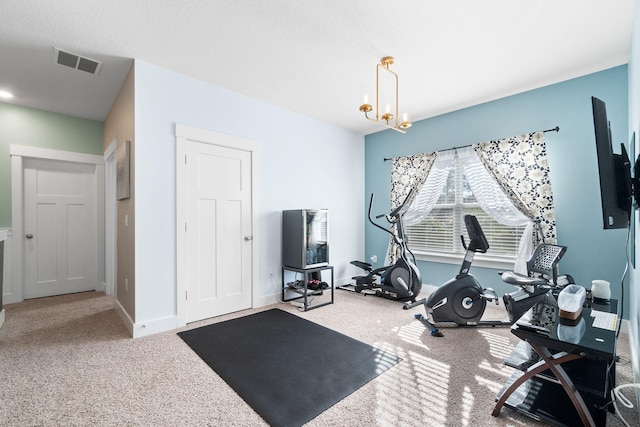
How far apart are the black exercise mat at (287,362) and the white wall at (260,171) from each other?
28.4 inches

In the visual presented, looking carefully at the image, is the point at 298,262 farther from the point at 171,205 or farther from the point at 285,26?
the point at 285,26

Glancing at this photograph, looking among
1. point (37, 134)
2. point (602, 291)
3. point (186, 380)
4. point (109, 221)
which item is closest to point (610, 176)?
point (602, 291)

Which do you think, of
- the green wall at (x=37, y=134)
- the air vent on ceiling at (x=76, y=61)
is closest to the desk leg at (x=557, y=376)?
the air vent on ceiling at (x=76, y=61)

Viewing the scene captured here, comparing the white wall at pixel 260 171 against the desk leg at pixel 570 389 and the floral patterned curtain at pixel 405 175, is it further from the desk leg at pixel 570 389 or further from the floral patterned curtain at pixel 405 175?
the desk leg at pixel 570 389

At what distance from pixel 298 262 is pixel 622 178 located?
118 inches

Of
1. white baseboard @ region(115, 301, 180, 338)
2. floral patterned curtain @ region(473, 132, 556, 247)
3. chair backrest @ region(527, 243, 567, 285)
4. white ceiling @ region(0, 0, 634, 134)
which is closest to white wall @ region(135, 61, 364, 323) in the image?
white baseboard @ region(115, 301, 180, 338)

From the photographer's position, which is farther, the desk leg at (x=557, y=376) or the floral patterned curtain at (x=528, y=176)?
the floral patterned curtain at (x=528, y=176)

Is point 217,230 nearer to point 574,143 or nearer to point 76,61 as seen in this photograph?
point 76,61

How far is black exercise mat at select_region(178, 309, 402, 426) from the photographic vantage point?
1.78 meters

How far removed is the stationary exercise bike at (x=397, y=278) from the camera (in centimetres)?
377

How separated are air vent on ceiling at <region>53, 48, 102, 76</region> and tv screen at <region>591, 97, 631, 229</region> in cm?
397

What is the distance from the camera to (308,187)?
14.3 ft

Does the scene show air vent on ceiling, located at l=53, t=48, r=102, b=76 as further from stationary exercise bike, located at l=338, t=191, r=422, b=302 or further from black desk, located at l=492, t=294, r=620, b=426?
black desk, located at l=492, t=294, r=620, b=426

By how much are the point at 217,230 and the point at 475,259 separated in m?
3.32
